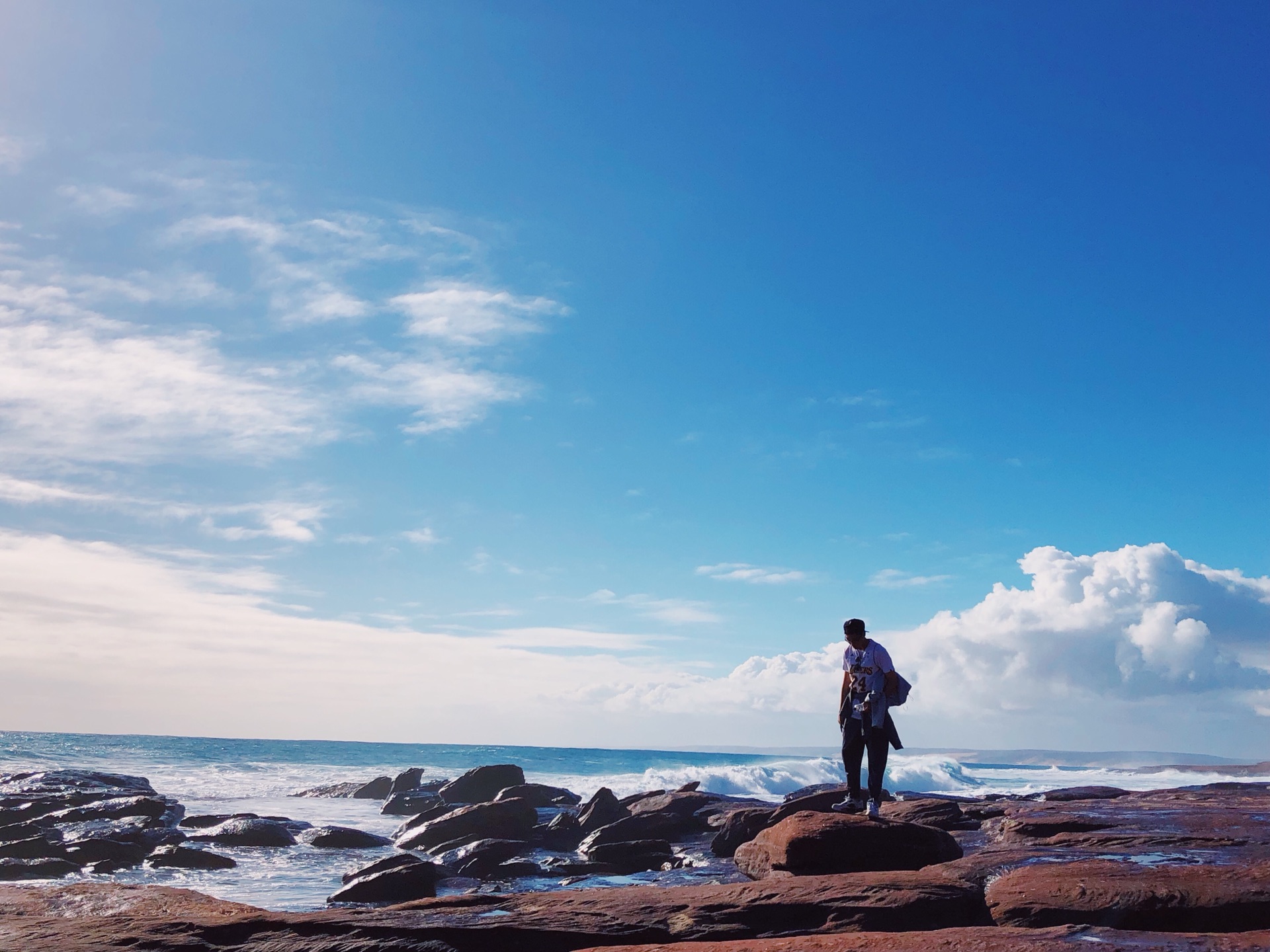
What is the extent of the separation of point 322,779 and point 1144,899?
2087 inches

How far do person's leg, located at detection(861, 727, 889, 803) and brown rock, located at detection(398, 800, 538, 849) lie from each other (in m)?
10.9

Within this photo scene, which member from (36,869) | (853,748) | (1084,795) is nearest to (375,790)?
(36,869)

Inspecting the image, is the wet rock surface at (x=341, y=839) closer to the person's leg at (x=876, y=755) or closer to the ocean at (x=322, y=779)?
the ocean at (x=322, y=779)

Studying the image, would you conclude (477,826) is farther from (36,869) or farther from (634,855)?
(36,869)

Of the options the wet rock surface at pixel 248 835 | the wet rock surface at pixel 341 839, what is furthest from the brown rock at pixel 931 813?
the wet rock surface at pixel 248 835

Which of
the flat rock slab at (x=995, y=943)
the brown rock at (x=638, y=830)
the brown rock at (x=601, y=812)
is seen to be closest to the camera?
the flat rock slab at (x=995, y=943)

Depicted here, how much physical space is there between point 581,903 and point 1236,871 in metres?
4.96

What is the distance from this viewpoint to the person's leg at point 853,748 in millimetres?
10219

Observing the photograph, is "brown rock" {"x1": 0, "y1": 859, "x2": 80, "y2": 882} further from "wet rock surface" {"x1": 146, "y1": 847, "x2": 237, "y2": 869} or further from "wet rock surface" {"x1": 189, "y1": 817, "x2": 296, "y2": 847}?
"wet rock surface" {"x1": 189, "y1": 817, "x2": 296, "y2": 847}

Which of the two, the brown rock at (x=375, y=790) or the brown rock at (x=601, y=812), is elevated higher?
the brown rock at (x=601, y=812)

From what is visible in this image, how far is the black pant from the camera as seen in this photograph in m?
10.0

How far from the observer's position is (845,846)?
8375 millimetres

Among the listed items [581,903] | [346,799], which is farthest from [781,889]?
[346,799]

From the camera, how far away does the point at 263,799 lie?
35062 millimetres
